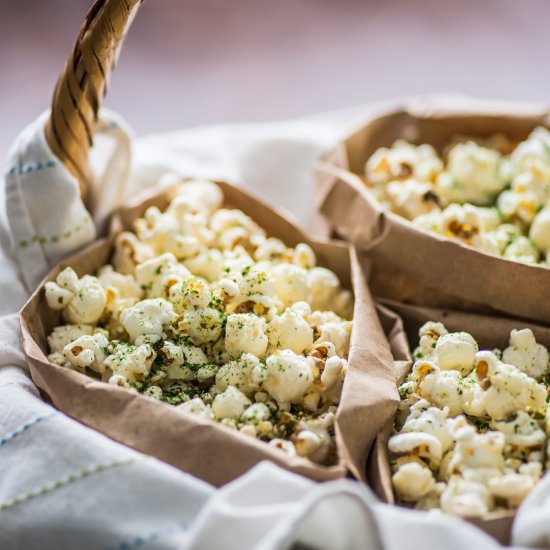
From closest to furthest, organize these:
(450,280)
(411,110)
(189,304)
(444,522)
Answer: (444,522) < (189,304) < (450,280) < (411,110)

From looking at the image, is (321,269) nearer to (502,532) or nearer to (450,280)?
(450,280)

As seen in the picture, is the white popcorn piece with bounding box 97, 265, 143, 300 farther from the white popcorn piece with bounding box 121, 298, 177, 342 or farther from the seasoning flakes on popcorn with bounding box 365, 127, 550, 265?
the seasoning flakes on popcorn with bounding box 365, 127, 550, 265

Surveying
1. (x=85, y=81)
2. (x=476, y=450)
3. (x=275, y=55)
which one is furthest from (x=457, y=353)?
(x=275, y=55)

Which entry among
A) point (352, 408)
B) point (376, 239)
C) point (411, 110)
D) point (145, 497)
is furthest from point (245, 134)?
point (145, 497)

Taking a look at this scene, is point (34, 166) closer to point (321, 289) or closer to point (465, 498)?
point (321, 289)

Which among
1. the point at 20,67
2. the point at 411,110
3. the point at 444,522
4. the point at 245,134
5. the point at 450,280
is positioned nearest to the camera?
the point at 444,522

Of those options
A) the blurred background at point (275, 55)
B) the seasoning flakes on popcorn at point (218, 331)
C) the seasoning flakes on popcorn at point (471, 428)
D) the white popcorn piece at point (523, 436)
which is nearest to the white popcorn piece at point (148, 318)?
the seasoning flakes on popcorn at point (218, 331)

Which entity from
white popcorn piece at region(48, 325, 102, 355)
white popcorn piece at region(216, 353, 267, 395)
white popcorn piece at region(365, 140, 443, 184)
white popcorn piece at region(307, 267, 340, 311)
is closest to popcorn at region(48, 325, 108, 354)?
white popcorn piece at region(48, 325, 102, 355)
